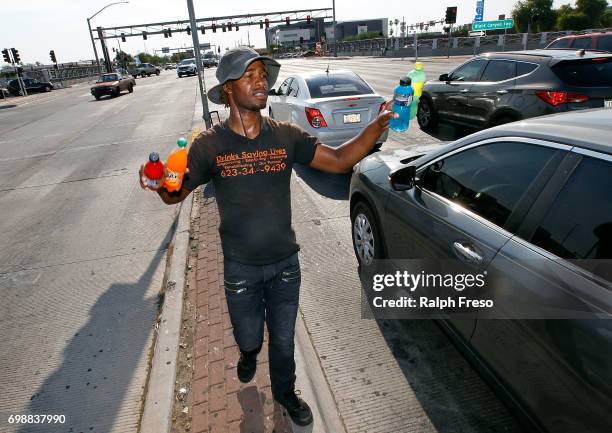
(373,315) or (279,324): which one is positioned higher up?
(279,324)

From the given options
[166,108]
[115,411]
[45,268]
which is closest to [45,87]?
[166,108]

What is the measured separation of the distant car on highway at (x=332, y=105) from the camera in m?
6.93

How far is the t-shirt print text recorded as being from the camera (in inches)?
88.7

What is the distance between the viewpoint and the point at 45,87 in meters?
42.8

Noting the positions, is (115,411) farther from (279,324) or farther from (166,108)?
(166,108)

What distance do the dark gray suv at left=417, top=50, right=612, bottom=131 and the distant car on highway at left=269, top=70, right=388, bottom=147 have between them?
6.91ft

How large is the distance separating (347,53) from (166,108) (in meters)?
60.1

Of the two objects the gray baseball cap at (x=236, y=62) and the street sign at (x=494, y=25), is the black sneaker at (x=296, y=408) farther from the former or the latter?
the street sign at (x=494, y=25)

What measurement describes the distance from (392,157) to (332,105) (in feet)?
11.0

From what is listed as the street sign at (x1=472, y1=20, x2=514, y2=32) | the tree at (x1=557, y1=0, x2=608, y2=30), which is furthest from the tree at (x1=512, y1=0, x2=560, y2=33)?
the street sign at (x1=472, y1=20, x2=514, y2=32)

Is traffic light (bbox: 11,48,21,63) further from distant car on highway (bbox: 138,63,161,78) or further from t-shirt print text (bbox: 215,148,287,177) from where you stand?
t-shirt print text (bbox: 215,148,287,177)

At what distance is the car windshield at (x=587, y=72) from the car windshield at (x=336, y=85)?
3116 millimetres

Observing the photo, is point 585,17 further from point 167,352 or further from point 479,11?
point 167,352

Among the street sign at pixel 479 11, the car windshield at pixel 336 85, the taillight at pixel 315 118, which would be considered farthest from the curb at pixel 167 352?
the street sign at pixel 479 11
